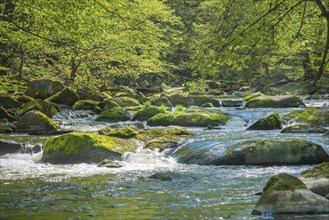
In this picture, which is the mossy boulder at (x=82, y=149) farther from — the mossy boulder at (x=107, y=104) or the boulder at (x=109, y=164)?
the mossy boulder at (x=107, y=104)

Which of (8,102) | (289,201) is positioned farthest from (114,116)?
(289,201)

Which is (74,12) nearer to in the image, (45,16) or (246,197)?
(45,16)

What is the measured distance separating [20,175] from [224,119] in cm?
1026

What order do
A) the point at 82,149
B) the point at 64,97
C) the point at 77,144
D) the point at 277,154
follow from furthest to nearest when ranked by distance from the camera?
the point at 64,97 < the point at 77,144 < the point at 82,149 < the point at 277,154

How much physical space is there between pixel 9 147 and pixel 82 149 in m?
2.66

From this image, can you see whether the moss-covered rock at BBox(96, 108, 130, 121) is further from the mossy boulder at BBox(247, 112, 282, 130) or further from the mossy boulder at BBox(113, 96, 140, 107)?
the mossy boulder at BBox(247, 112, 282, 130)

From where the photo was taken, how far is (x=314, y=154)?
11.0 meters

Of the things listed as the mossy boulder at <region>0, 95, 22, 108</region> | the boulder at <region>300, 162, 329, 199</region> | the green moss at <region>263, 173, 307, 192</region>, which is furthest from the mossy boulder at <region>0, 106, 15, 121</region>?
the green moss at <region>263, 173, 307, 192</region>

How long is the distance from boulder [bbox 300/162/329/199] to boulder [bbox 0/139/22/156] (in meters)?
8.81

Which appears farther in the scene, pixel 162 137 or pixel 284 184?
pixel 162 137

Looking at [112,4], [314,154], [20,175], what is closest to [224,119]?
[314,154]

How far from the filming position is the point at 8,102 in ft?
69.6

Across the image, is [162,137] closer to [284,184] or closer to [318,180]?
[318,180]

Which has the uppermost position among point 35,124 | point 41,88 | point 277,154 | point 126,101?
point 41,88
